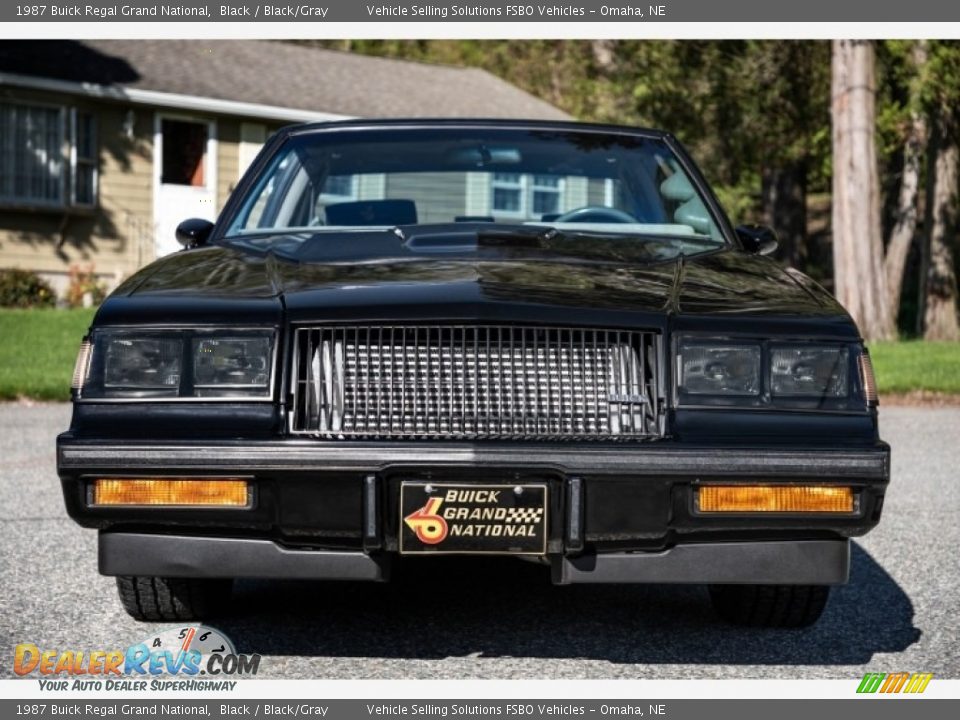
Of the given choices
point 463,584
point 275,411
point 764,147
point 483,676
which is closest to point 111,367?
point 275,411

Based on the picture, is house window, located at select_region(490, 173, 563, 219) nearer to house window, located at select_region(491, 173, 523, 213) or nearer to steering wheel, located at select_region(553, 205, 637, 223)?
house window, located at select_region(491, 173, 523, 213)

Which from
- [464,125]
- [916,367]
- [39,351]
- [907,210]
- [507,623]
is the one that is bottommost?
[39,351]

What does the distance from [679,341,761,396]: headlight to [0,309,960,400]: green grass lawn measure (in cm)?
845

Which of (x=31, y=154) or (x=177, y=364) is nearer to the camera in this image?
(x=177, y=364)

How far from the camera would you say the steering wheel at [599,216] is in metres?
5.11

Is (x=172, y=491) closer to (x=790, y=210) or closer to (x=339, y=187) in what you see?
(x=339, y=187)

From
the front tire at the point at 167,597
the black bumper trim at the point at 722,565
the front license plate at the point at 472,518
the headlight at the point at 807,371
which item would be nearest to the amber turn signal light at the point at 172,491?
the front license plate at the point at 472,518

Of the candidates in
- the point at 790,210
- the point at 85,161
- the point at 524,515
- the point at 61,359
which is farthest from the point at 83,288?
the point at 524,515

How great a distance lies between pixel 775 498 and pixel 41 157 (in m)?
17.8

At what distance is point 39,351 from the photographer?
45.1 feet

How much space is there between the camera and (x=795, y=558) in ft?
11.7

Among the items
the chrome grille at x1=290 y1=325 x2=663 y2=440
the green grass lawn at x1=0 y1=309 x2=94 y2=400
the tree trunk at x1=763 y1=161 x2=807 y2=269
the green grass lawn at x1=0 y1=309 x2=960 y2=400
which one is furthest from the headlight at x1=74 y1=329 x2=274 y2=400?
the tree trunk at x1=763 y1=161 x2=807 y2=269

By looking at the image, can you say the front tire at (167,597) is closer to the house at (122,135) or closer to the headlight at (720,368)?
the headlight at (720,368)

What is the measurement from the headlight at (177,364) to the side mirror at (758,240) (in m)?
2.14
